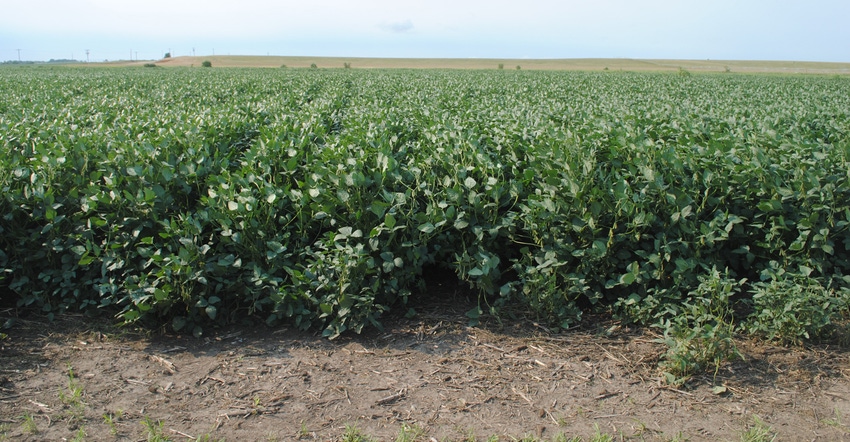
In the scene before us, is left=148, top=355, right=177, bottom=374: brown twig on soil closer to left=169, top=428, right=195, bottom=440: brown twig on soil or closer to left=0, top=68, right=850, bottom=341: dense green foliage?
left=0, top=68, right=850, bottom=341: dense green foliage

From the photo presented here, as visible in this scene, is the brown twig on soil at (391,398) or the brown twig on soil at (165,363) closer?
the brown twig on soil at (391,398)

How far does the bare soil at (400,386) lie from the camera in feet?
9.32

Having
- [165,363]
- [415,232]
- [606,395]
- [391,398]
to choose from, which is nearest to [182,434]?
[165,363]

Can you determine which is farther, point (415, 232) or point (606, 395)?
point (415, 232)

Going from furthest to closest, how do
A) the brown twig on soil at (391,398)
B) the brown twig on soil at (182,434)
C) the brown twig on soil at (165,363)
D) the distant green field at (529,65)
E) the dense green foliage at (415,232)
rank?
the distant green field at (529,65) < the dense green foliage at (415,232) < the brown twig on soil at (165,363) < the brown twig on soil at (391,398) < the brown twig on soil at (182,434)

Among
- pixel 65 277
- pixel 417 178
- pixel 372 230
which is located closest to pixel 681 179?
pixel 417 178

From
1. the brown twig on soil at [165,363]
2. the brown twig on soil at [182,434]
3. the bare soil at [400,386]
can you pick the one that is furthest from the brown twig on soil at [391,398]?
the brown twig on soil at [165,363]

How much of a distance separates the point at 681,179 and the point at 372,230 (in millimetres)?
2393

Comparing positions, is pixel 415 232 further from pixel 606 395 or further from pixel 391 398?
pixel 606 395

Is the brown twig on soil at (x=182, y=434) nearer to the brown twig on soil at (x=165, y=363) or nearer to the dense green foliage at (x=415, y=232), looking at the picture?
the brown twig on soil at (x=165, y=363)

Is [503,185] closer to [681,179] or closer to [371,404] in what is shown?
[681,179]

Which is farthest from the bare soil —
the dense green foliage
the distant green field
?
the distant green field

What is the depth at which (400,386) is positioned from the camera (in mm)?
3242

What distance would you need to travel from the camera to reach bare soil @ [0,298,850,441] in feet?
9.32
